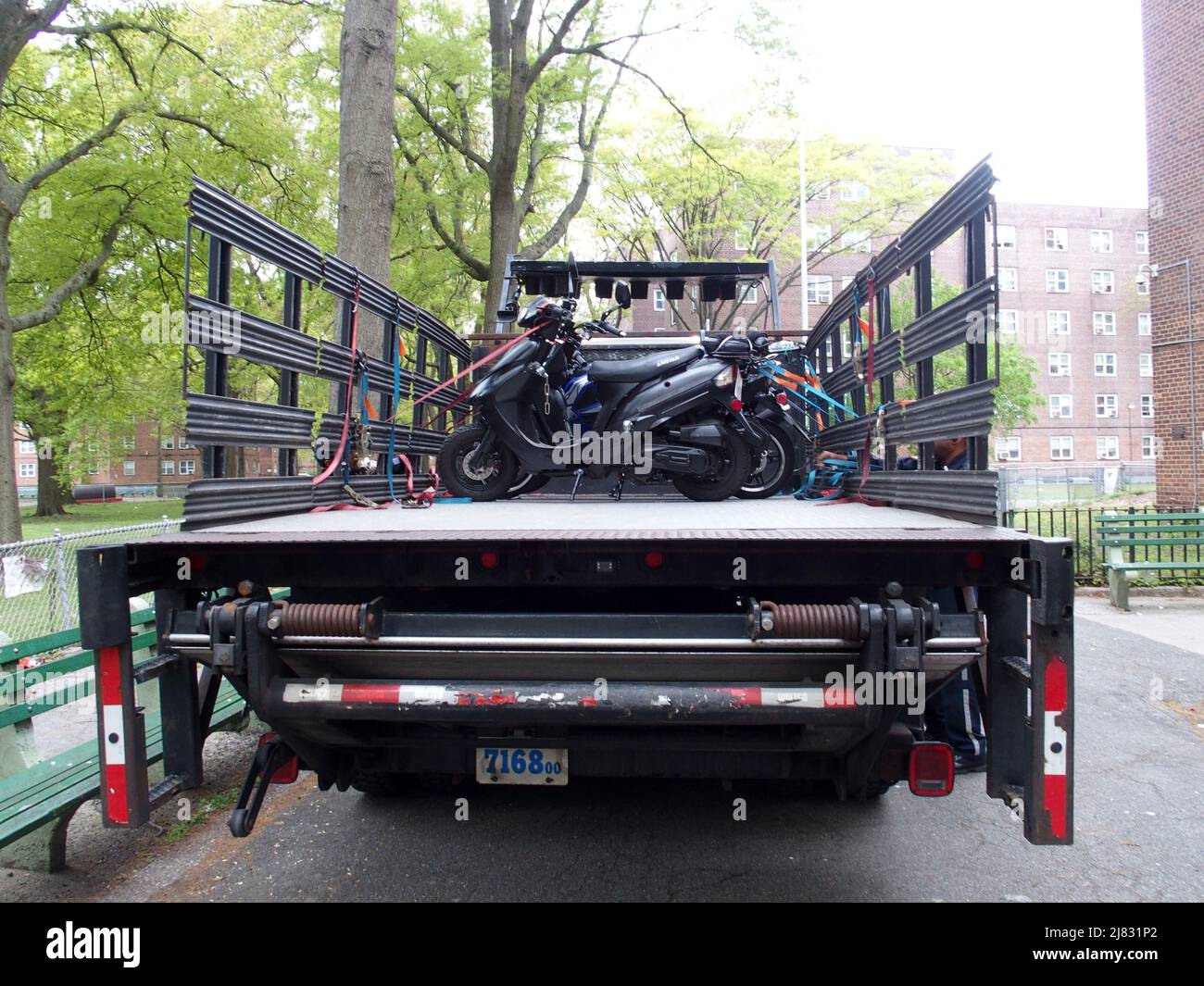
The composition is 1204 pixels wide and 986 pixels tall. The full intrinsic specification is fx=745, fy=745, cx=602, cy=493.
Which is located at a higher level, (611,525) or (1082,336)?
(1082,336)

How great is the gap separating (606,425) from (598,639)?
2688 mm

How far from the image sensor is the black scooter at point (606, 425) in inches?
183

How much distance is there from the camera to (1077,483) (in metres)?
35.2

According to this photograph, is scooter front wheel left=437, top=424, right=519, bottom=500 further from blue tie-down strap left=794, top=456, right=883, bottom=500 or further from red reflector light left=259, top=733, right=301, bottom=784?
red reflector light left=259, top=733, right=301, bottom=784

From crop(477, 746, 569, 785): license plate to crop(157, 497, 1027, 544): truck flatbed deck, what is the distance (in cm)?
81

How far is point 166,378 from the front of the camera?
25656 millimetres

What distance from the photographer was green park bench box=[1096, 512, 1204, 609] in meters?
9.04

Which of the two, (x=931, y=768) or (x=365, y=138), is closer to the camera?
Answer: (x=931, y=768)

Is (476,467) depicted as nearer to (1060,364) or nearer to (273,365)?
(273,365)

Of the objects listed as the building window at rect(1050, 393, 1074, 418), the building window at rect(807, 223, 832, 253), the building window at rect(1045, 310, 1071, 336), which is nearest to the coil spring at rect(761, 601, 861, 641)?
the building window at rect(807, 223, 832, 253)

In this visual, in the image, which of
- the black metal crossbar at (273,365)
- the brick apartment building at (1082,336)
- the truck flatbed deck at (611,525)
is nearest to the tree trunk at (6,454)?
the black metal crossbar at (273,365)

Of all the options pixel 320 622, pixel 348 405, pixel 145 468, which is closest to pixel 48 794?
pixel 320 622

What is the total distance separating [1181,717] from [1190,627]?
341cm

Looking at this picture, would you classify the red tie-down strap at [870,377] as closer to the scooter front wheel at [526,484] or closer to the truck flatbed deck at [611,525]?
the truck flatbed deck at [611,525]
